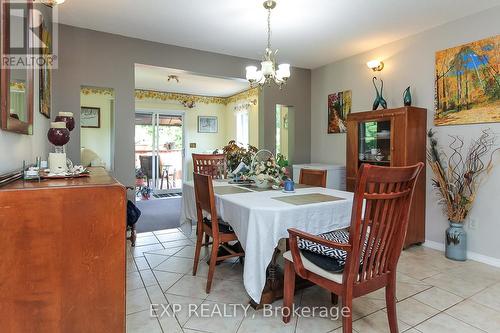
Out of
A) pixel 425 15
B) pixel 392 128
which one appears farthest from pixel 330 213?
pixel 425 15

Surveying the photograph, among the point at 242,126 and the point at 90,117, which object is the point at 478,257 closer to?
the point at 242,126

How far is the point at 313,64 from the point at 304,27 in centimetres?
149

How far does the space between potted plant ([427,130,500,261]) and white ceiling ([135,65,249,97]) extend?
3.29 metres

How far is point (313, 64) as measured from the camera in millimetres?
4691

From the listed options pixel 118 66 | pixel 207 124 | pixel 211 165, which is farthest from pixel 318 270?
pixel 207 124

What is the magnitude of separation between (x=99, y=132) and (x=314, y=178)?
192 inches

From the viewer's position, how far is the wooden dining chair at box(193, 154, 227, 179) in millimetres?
3604

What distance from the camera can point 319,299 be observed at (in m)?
2.16

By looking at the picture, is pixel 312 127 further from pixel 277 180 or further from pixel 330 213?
pixel 330 213

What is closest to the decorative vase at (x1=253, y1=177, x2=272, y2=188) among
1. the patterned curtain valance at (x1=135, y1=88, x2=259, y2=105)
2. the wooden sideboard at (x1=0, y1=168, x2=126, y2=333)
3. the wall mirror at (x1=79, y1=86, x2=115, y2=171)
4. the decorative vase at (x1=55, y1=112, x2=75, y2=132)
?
the wooden sideboard at (x1=0, y1=168, x2=126, y2=333)

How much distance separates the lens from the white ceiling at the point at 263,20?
9.05 feet

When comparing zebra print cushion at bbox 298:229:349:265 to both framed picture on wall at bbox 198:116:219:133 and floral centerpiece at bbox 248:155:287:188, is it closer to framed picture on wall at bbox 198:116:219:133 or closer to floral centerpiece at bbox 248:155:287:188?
floral centerpiece at bbox 248:155:287:188

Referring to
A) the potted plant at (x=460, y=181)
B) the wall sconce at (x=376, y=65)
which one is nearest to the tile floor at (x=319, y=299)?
the potted plant at (x=460, y=181)

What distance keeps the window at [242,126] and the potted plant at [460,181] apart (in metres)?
4.34
